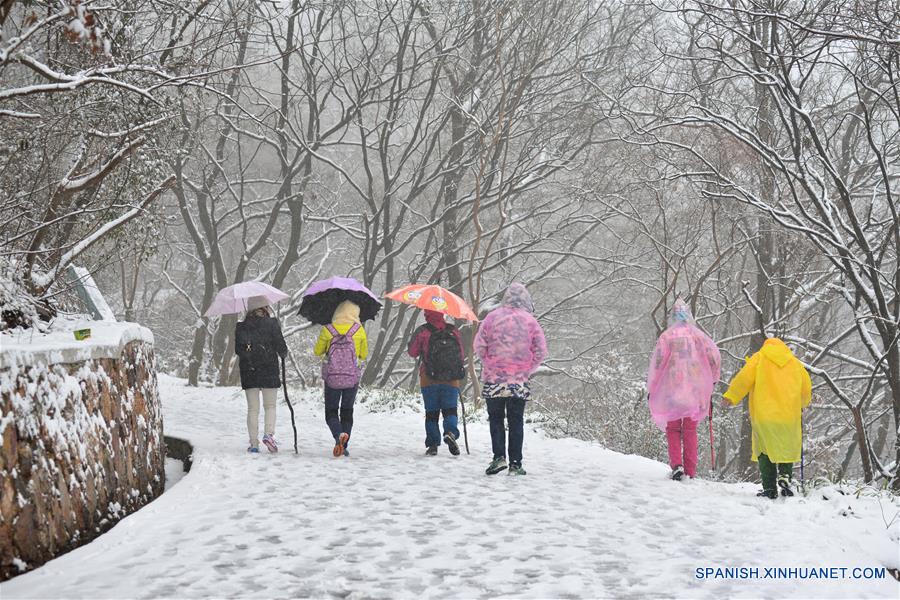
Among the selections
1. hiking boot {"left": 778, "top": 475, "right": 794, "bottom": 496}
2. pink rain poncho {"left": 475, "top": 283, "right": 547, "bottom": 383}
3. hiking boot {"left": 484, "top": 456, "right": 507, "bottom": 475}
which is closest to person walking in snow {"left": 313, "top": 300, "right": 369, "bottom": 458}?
pink rain poncho {"left": 475, "top": 283, "right": 547, "bottom": 383}

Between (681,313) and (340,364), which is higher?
(681,313)

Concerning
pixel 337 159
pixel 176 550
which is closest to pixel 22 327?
pixel 176 550

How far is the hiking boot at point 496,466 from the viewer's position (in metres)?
8.69

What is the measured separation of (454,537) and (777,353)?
3.95m

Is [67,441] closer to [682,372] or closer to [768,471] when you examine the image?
[768,471]

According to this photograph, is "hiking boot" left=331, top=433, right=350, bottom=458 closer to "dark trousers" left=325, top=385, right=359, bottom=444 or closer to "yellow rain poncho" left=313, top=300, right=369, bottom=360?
"dark trousers" left=325, top=385, right=359, bottom=444

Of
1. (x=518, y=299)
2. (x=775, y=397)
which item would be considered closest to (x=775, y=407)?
(x=775, y=397)

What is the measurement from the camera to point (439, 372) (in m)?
9.91

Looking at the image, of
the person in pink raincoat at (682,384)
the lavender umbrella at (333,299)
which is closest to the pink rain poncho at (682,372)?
A: the person in pink raincoat at (682,384)

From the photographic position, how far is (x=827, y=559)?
5312mm

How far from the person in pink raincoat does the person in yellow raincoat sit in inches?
36.3

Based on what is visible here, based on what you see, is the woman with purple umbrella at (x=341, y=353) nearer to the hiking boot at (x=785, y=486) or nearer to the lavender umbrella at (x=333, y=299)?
the lavender umbrella at (x=333, y=299)

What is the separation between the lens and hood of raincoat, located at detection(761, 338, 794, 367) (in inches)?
313

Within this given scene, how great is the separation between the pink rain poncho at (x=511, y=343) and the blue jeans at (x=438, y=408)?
1.03 m
